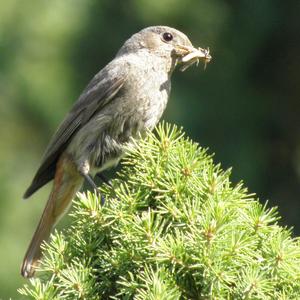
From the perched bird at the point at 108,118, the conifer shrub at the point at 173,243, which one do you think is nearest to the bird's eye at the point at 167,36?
the perched bird at the point at 108,118

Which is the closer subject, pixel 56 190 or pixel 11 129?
pixel 56 190

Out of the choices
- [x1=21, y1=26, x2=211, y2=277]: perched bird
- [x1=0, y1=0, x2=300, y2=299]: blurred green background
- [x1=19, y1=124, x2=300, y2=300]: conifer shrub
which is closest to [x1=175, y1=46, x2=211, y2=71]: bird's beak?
[x1=21, y1=26, x2=211, y2=277]: perched bird

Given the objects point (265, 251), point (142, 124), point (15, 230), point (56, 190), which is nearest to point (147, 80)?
point (142, 124)

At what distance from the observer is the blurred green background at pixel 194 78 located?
7754 mm

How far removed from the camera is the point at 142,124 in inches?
211

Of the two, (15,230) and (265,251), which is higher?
(265,251)

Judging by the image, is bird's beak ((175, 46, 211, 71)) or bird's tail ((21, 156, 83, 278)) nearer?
bird's tail ((21, 156, 83, 278))

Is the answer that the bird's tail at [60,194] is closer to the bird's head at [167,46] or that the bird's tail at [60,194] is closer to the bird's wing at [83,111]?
the bird's wing at [83,111]

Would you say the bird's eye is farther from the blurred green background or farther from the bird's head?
the blurred green background

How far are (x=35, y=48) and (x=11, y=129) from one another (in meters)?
0.83

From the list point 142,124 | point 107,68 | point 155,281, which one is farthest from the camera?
point 107,68

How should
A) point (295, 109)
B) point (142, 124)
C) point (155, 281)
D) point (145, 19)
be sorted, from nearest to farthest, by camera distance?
point (155, 281)
point (142, 124)
point (145, 19)
point (295, 109)

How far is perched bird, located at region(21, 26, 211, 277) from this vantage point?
213 inches

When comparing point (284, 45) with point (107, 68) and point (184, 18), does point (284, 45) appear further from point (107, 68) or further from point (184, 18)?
point (107, 68)
